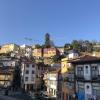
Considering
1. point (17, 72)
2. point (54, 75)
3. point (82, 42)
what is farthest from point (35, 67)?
point (82, 42)

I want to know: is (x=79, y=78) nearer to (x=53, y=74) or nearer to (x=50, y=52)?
(x=53, y=74)

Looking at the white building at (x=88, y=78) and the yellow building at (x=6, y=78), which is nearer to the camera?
the white building at (x=88, y=78)

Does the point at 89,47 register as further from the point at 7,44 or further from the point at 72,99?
the point at 72,99

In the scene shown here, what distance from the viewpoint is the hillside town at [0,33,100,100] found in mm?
42000

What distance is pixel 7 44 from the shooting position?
190 meters

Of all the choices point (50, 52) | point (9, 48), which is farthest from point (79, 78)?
point (9, 48)

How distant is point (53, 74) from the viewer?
2795 inches

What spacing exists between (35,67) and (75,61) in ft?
158

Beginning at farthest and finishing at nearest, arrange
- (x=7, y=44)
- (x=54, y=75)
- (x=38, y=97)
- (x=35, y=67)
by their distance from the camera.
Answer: (x=7, y=44), (x=35, y=67), (x=54, y=75), (x=38, y=97)

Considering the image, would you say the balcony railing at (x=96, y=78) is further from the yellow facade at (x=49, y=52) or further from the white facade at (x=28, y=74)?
the yellow facade at (x=49, y=52)

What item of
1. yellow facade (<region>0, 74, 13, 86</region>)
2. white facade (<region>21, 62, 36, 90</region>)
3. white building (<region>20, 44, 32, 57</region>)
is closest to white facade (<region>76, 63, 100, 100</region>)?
white facade (<region>21, 62, 36, 90</region>)

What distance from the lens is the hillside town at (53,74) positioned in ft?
138

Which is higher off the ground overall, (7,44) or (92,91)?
(7,44)

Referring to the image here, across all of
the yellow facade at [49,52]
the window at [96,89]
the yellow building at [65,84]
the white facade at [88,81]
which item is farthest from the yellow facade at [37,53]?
the window at [96,89]
